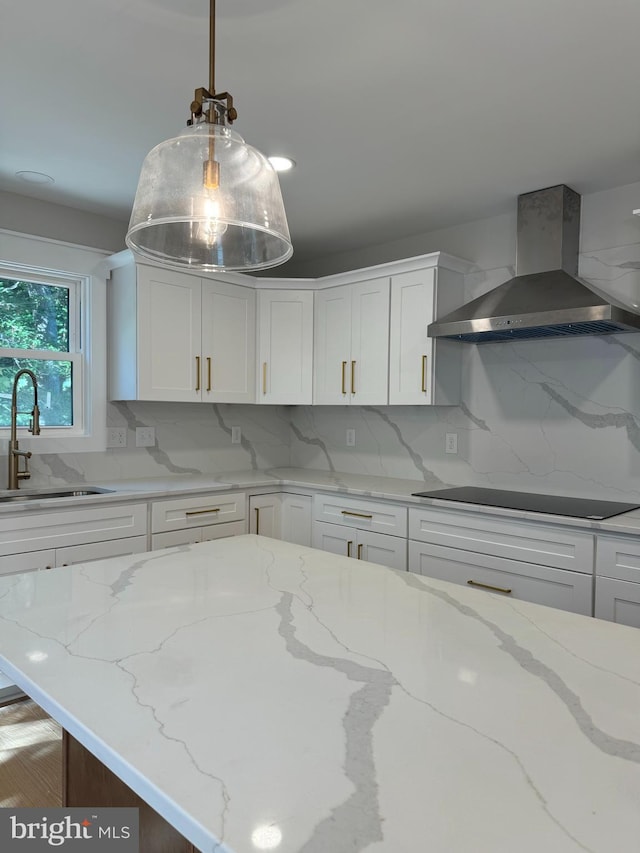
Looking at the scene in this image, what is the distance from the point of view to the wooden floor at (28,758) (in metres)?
1.92

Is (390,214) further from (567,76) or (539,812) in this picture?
(539,812)

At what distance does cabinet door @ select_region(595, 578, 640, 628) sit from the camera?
226 cm

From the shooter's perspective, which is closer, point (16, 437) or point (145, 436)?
point (16, 437)

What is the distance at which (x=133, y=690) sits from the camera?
917mm

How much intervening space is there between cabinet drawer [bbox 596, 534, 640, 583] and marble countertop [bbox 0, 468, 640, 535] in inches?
1.9

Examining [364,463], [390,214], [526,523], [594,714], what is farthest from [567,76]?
[364,463]

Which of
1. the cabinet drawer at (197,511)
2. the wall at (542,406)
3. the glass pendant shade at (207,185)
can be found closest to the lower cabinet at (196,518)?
the cabinet drawer at (197,511)

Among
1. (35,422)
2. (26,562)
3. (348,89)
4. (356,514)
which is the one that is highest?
(348,89)

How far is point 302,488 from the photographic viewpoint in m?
3.56

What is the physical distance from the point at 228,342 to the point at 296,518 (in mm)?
1142

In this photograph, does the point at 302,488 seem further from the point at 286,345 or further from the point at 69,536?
the point at 69,536

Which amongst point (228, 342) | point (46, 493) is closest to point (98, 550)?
point (46, 493)

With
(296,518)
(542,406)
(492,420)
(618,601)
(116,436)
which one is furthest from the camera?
(296,518)

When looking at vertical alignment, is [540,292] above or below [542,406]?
above
